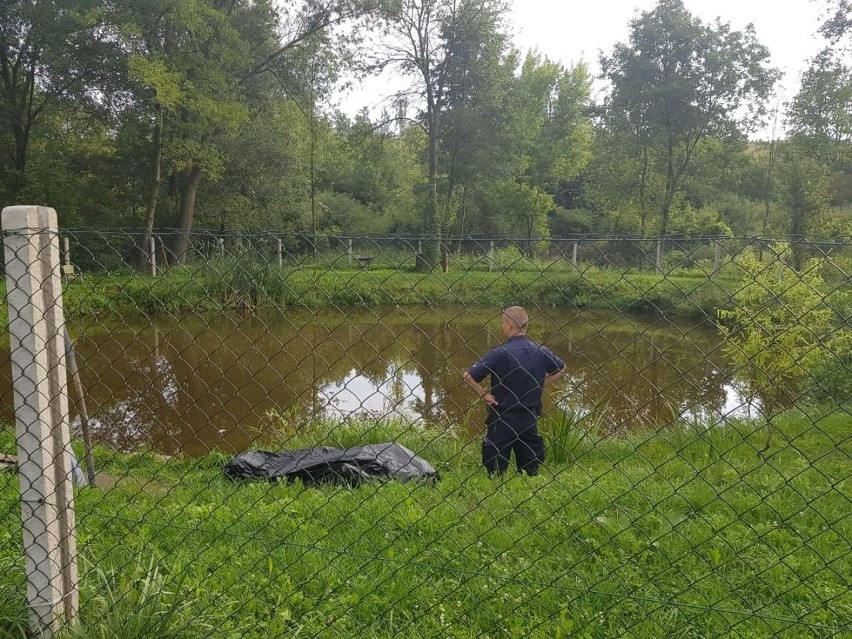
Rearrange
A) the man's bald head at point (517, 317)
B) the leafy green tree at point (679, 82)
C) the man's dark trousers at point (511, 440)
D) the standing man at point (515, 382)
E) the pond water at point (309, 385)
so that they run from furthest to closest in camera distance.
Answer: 1. the leafy green tree at point (679, 82)
2. the pond water at point (309, 385)
3. the man's dark trousers at point (511, 440)
4. the standing man at point (515, 382)
5. the man's bald head at point (517, 317)

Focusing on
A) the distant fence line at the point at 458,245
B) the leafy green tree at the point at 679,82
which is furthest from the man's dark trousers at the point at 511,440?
the leafy green tree at the point at 679,82

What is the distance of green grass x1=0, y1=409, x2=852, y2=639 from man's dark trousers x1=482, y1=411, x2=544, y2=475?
27 cm

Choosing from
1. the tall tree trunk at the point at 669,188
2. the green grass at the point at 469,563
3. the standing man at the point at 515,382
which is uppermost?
the tall tree trunk at the point at 669,188

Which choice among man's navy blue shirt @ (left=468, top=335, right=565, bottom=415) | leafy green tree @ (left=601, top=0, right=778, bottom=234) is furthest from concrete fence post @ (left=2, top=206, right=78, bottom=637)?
leafy green tree @ (left=601, top=0, right=778, bottom=234)

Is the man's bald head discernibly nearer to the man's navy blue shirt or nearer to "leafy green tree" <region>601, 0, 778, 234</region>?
the man's navy blue shirt

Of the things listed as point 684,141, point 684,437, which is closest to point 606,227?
point 684,141

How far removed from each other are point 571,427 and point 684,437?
3.15 feet

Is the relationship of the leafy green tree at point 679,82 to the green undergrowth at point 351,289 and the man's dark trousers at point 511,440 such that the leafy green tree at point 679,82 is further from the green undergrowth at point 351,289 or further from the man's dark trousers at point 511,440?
the man's dark trousers at point 511,440

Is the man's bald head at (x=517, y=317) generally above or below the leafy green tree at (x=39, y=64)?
below

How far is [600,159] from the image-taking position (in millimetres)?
20672

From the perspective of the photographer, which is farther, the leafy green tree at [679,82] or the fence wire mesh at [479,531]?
the leafy green tree at [679,82]

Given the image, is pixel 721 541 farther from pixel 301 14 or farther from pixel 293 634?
pixel 301 14

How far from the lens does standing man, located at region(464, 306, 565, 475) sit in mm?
3494

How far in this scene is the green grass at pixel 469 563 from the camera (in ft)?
6.87
